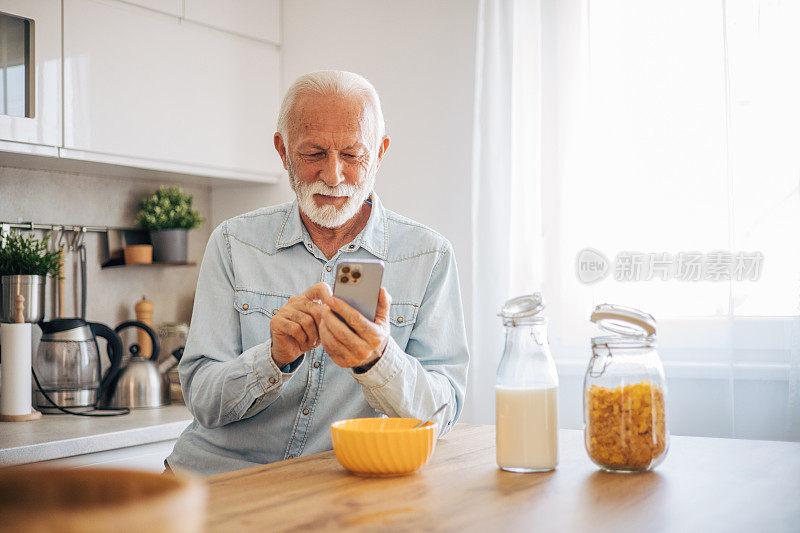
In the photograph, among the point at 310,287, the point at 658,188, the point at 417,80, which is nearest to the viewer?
the point at 310,287

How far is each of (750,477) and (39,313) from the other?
6.50 feet

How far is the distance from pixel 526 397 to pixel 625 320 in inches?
6.0

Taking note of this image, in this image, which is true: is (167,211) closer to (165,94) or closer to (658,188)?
(165,94)

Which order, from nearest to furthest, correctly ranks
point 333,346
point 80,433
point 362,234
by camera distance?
point 333,346
point 362,234
point 80,433

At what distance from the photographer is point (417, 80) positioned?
274 cm

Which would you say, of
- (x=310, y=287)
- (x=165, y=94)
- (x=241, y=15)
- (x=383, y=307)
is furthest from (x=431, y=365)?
(x=241, y=15)

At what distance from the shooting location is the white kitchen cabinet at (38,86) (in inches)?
84.3

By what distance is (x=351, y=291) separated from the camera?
1035 millimetres

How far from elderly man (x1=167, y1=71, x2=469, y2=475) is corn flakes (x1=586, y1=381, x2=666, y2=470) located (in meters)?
0.35

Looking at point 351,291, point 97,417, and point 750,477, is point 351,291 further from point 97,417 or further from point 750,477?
point 97,417

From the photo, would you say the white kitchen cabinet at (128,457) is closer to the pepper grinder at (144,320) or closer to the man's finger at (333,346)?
the pepper grinder at (144,320)

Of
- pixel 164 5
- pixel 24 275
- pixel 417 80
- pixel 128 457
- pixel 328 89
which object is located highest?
pixel 164 5

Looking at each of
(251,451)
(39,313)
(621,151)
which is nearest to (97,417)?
(39,313)

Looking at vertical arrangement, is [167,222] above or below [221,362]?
above
